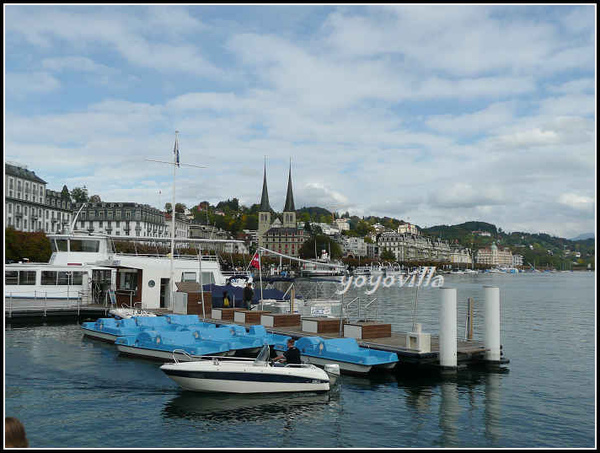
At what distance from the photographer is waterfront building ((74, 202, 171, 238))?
138500 millimetres

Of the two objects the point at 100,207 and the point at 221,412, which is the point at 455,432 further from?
the point at 100,207

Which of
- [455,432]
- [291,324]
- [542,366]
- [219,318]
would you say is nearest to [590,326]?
[542,366]

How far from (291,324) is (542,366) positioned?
457 inches

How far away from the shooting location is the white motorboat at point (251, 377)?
16.6 metres

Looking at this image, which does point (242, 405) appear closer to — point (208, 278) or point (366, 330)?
point (366, 330)

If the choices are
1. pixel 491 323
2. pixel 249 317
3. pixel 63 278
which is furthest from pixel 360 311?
pixel 491 323

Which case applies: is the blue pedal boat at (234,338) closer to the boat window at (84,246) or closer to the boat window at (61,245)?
the boat window at (84,246)

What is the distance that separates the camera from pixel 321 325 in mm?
24172

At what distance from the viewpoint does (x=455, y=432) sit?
14.1m

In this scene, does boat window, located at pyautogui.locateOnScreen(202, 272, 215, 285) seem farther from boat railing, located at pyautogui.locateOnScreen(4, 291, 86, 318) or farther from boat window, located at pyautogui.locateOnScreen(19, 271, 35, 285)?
boat window, located at pyautogui.locateOnScreen(19, 271, 35, 285)

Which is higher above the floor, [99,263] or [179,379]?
[99,263]

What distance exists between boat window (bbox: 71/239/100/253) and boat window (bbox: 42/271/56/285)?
2.88m

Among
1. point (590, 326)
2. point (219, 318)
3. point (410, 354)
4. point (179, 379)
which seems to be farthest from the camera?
point (590, 326)

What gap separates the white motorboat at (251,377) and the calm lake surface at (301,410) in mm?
300
